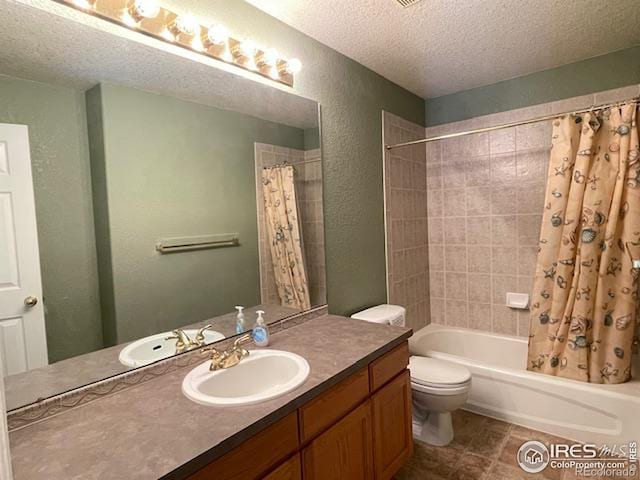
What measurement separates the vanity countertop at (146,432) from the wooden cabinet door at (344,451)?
187mm

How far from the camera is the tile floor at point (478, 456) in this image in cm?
179

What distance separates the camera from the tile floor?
1795 mm

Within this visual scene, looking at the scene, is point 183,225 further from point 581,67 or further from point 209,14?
point 581,67

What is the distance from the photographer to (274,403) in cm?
104

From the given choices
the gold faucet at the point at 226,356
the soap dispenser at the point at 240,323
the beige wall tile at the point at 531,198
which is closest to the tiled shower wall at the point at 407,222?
the beige wall tile at the point at 531,198

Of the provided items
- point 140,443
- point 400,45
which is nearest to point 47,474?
point 140,443


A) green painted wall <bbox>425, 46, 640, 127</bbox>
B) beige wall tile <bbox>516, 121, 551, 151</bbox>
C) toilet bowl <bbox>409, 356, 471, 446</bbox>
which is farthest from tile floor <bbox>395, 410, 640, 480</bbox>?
green painted wall <bbox>425, 46, 640, 127</bbox>

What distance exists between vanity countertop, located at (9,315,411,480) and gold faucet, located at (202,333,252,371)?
13 cm

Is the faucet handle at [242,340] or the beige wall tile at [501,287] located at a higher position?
the faucet handle at [242,340]

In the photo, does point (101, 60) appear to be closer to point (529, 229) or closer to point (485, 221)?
point (485, 221)

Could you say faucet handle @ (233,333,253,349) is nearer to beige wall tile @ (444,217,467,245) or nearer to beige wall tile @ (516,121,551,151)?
beige wall tile @ (444,217,467,245)

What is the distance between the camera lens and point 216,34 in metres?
1.43

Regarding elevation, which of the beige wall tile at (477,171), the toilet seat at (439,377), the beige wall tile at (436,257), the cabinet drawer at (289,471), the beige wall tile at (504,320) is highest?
the beige wall tile at (477,171)

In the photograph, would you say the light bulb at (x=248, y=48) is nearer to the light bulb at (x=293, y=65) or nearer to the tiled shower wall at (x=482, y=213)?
the light bulb at (x=293, y=65)
